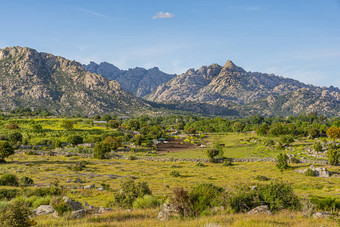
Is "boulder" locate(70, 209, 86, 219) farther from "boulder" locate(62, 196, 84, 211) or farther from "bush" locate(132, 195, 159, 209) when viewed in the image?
"bush" locate(132, 195, 159, 209)

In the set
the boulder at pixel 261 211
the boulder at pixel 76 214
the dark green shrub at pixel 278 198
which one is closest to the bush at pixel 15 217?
the boulder at pixel 76 214

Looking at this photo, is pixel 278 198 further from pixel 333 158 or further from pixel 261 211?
pixel 333 158

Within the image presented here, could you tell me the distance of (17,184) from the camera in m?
30.5

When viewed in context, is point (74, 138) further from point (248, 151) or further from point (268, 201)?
point (268, 201)

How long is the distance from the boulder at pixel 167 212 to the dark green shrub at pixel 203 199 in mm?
1011

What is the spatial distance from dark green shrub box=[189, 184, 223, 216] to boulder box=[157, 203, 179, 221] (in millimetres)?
1011

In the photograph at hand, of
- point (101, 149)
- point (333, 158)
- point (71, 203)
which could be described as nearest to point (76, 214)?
point (71, 203)

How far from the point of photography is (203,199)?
13.4m

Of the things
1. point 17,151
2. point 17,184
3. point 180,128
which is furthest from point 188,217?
point 180,128

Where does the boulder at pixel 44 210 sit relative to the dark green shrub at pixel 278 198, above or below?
below

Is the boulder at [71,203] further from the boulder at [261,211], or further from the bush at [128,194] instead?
the boulder at [261,211]

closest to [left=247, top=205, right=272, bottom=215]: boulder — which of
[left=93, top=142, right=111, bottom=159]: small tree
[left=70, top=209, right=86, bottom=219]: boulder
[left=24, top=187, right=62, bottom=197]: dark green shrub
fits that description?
[left=70, top=209, right=86, bottom=219]: boulder

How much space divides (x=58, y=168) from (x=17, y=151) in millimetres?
32117

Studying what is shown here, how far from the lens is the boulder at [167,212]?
1171cm
